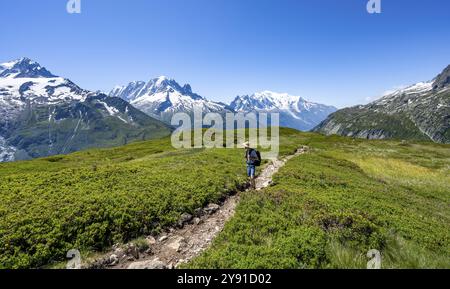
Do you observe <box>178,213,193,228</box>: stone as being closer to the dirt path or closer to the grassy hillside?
the dirt path

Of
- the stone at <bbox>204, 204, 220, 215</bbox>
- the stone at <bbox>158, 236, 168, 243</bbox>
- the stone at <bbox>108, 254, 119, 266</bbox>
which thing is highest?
the stone at <bbox>204, 204, 220, 215</bbox>

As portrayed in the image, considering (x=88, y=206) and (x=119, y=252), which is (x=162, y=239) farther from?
(x=88, y=206)

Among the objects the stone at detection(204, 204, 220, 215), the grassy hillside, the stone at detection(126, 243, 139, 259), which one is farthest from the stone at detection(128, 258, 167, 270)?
the stone at detection(204, 204, 220, 215)

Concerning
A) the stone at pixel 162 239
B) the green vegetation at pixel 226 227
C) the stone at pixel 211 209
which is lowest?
the stone at pixel 162 239

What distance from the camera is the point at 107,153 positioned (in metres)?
76.8

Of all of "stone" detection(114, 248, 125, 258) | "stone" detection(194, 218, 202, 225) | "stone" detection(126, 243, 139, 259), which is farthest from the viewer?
"stone" detection(194, 218, 202, 225)

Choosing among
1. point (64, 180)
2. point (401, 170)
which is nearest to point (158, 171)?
point (64, 180)

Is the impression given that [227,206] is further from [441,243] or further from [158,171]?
[441,243]

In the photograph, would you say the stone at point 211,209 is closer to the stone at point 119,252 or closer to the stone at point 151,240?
the stone at point 151,240

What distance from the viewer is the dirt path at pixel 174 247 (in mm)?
11836

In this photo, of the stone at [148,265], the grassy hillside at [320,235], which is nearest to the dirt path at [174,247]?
the stone at [148,265]

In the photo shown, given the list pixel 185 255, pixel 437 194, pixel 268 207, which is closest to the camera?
pixel 185 255

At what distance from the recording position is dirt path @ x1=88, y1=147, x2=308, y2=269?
11.8 meters

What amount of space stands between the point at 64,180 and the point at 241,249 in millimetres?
15506
